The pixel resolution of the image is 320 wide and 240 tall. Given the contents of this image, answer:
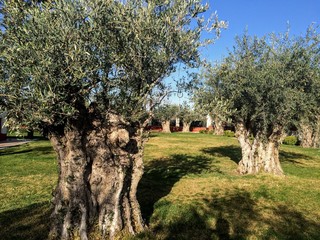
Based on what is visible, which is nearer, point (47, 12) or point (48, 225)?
point (47, 12)

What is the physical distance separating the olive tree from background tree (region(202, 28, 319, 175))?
9.60 metres

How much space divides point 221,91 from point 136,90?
1228cm

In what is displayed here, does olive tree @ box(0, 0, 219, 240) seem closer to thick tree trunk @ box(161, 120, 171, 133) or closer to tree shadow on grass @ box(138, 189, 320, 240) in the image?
tree shadow on grass @ box(138, 189, 320, 240)

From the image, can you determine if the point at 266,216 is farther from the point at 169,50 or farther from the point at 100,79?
the point at 100,79

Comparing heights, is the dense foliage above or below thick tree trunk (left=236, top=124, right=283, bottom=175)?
above

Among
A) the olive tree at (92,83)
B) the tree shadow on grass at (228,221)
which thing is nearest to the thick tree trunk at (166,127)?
the tree shadow on grass at (228,221)

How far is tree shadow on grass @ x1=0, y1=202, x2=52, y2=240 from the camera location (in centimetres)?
1094

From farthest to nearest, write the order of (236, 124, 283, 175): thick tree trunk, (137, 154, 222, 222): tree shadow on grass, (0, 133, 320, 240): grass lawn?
(236, 124, 283, 175): thick tree trunk
(137, 154, 222, 222): tree shadow on grass
(0, 133, 320, 240): grass lawn

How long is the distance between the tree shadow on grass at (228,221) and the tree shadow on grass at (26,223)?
4.20 metres

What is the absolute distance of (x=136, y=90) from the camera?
10859 mm

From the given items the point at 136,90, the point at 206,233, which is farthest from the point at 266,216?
the point at 136,90

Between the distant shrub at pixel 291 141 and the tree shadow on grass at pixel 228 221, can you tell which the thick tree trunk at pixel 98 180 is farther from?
the distant shrub at pixel 291 141

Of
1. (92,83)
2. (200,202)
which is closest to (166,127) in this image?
(200,202)

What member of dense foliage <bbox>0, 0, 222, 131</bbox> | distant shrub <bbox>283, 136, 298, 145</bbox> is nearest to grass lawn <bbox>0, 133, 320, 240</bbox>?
dense foliage <bbox>0, 0, 222, 131</bbox>
